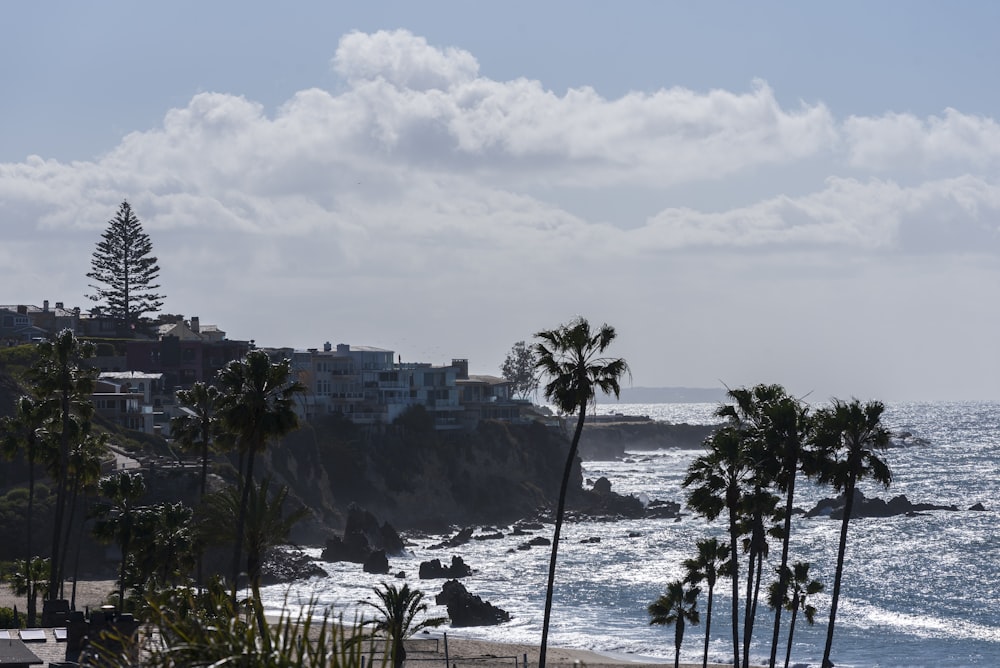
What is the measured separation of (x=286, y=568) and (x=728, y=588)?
32519 millimetres

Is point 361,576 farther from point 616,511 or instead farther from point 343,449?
point 616,511

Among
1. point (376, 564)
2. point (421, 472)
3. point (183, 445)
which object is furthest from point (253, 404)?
point (421, 472)

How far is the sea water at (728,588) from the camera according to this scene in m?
76.4

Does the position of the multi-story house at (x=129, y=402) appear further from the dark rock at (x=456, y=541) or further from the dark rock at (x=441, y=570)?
the dark rock at (x=441, y=570)

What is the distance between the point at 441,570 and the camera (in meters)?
103

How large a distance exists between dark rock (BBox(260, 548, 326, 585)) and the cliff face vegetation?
19955mm

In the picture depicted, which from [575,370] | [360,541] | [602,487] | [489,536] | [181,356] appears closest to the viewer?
[575,370]

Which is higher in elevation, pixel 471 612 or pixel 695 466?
pixel 695 466

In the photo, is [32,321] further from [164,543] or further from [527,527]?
[164,543]

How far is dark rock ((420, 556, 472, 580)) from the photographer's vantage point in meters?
103

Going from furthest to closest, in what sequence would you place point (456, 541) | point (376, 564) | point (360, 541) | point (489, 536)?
point (489, 536) < point (456, 541) < point (360, 541) < point (376, 564)

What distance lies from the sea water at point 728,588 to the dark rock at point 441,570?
4.00 feet

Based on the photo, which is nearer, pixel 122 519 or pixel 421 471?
pixel 122 519

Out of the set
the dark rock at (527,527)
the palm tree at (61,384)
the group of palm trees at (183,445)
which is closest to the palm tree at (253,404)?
the group of palm trees at (183,445)
